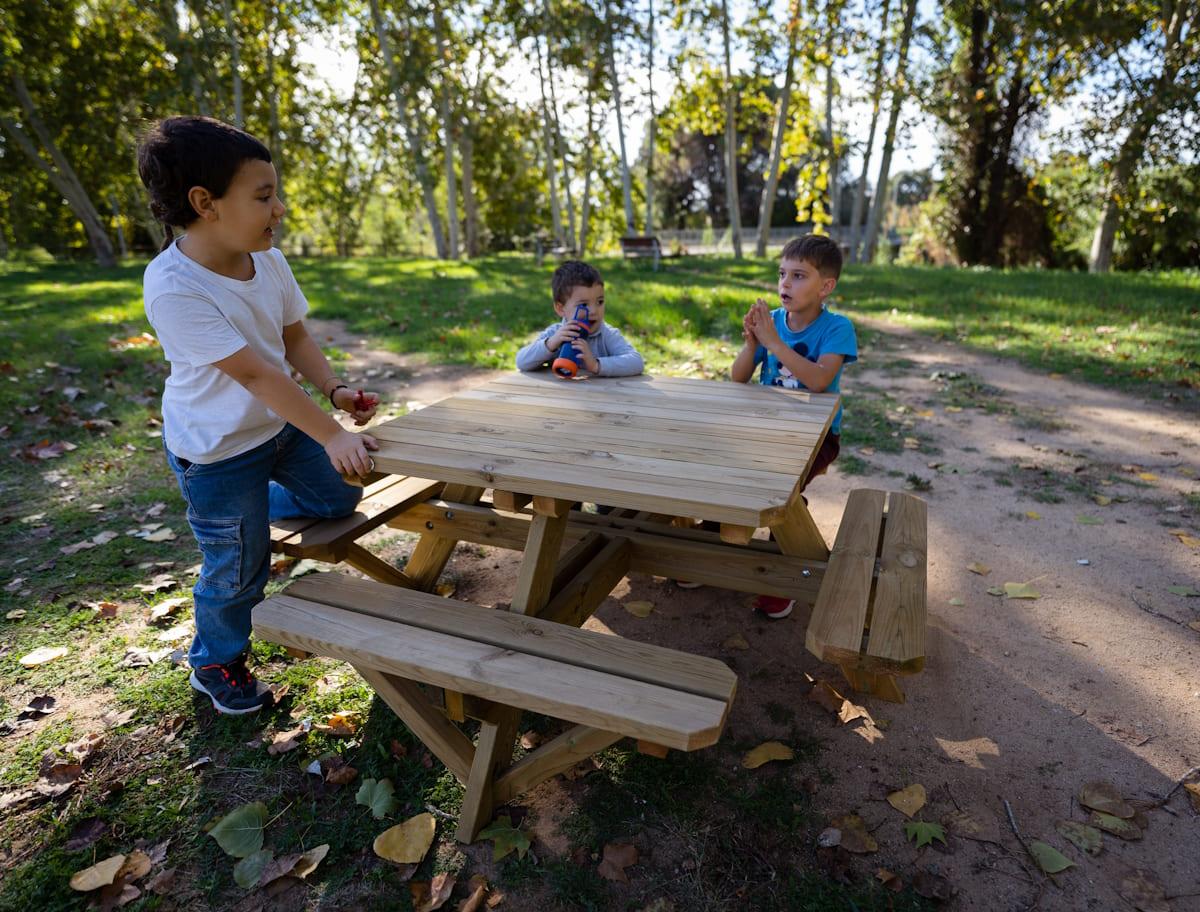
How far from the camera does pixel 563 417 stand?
7.89 feet

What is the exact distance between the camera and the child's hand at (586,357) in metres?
2.98

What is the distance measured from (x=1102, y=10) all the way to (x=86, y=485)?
1740cm

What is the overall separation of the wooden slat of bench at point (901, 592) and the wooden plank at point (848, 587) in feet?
0.11

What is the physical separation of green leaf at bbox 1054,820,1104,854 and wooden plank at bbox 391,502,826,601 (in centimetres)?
88

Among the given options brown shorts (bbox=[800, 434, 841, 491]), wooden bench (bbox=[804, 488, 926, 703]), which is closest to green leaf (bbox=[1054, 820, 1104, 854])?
wooden bench (bbox=[804, 488, 926, 703])

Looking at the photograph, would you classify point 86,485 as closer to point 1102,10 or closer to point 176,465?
point 176,465

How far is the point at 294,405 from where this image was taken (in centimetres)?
198

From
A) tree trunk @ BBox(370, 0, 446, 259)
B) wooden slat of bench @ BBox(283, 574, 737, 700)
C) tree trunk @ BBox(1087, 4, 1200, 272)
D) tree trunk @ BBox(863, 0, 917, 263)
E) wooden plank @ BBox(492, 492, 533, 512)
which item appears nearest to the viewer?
wooden slat of bench @ BBox(283, 574, 737, 700)

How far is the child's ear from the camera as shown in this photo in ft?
6.06

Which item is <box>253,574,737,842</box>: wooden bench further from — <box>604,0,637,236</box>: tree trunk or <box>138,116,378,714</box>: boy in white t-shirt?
<box>604,0,637,236</box>: tree trunk

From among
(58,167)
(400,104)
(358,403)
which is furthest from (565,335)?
(58,167)

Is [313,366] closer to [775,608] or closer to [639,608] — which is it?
[639,608]

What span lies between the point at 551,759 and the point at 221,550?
49.2 inches

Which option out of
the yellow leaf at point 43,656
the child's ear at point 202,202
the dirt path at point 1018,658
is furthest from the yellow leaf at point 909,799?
the yellow leaf at point 43,656
